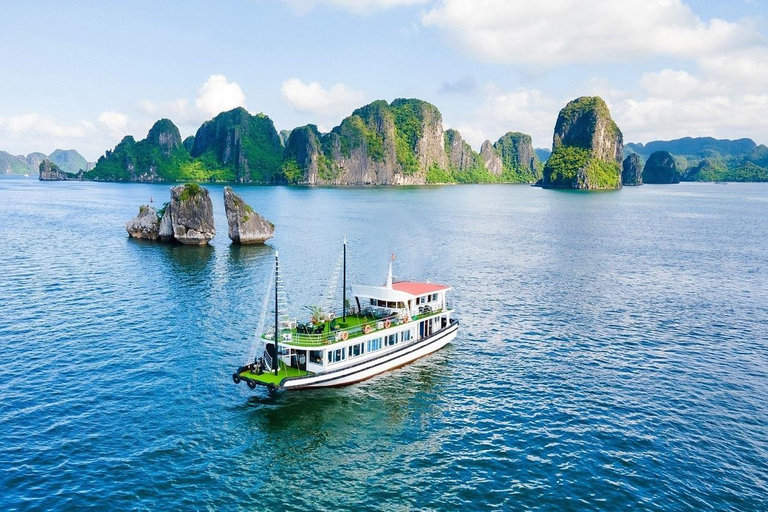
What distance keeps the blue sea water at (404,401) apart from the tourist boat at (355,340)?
1.35 metres

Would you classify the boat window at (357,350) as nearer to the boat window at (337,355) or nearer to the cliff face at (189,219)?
the boat window at (337,355)

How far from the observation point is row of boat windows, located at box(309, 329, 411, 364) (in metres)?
42.8

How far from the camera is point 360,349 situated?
147 ft

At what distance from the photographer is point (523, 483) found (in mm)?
29469

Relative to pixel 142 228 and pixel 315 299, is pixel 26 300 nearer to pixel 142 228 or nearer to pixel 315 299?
pixel 315 299

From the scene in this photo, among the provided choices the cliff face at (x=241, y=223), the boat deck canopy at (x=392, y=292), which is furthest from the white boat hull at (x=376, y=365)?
the cliff face at (x=241, y=223)

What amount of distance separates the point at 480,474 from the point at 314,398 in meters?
14.9

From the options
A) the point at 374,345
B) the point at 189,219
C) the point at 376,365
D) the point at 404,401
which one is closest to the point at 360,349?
the point at 374,345

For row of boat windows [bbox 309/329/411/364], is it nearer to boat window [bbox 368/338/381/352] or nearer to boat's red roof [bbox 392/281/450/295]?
boat window [bbox 368/338/381/352]

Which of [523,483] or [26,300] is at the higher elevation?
[26,300]

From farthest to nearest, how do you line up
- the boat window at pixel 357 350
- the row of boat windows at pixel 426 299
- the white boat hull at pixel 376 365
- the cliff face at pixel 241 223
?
the cliff face at pixel 241 223 < the row of boat windows at pixel 426 299 < the boat window at pixel 357 350 < the white boat hull at pixel 376 365

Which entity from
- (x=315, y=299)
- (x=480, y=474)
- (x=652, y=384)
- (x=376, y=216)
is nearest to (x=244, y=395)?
(x=480, y=474)

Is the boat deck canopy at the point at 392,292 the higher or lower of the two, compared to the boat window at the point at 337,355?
higher

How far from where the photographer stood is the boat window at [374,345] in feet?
150
